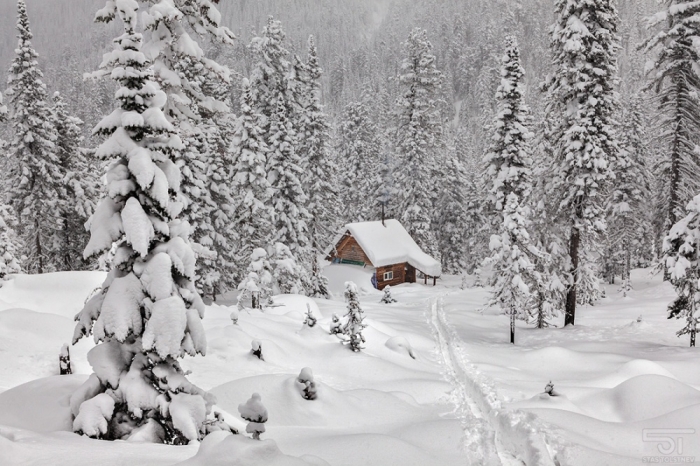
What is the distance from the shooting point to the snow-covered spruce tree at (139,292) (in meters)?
6.62

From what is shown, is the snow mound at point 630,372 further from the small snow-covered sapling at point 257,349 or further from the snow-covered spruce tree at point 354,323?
the small snow-covered sapling at point 257,349

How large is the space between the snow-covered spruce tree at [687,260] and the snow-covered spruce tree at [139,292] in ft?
54.6

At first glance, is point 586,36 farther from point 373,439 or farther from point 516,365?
point 373,439

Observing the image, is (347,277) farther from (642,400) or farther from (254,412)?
(254,412)

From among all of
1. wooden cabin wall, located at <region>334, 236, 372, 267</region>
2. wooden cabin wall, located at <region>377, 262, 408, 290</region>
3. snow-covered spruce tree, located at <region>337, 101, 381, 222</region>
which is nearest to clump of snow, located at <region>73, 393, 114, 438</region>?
wooden cabin wall, located at <region>334, 236, 372, 267</region>

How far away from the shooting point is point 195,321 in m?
7.21

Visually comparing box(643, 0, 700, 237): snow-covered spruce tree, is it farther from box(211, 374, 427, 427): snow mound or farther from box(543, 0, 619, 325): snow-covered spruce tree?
box(211, 374, 427, 427): snow mound

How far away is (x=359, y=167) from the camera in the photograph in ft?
188

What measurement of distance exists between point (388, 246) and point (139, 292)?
1471 inches

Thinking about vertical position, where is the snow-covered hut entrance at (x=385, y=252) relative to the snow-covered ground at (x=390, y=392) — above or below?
above

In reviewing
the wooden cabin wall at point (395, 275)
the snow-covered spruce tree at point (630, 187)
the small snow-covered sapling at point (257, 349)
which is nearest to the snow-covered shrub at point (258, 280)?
the small snow-covered sapling at point (257, 349)

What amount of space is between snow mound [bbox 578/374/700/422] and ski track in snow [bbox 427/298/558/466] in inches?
99.7

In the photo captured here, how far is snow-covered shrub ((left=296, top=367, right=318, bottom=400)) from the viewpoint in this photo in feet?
32.0

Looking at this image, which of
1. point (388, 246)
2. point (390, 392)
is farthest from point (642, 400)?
point (388, 246)
